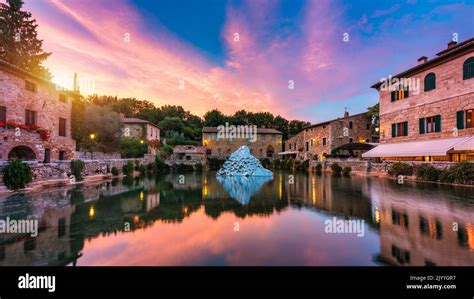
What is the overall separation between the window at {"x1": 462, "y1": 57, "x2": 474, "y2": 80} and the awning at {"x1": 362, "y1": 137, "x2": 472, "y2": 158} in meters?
4.46

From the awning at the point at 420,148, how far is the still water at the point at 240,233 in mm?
7015

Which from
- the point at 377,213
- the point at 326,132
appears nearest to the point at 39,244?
the point at 377,213

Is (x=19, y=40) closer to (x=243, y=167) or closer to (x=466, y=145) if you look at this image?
(x=243, y=167)

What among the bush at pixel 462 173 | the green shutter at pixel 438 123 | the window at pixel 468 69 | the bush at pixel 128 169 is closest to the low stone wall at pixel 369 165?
the bush at pixel 462 173

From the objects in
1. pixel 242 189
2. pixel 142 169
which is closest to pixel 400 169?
pixel 242 189

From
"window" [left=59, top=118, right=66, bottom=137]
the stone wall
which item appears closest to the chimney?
the stone wall

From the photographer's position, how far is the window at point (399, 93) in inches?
794

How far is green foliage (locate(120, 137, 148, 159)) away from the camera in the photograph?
26.5 m

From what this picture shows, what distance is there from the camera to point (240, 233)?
5723 millimetres

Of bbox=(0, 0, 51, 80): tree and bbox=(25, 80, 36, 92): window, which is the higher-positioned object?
bbox=(0, 0, 51, 80): tree

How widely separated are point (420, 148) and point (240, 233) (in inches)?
728

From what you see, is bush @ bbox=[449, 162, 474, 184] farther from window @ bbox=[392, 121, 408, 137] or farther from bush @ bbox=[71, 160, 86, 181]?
bush @ bbox=[71, 160, 86, 181]

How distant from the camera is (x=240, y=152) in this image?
22.9m
